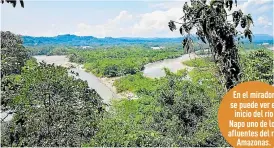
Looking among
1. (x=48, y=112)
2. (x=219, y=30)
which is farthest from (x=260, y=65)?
(x=219, y=30)

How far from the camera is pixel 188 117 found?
14242 mm

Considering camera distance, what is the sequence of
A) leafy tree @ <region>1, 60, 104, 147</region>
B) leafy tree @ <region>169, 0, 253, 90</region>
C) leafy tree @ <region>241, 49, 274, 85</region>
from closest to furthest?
leafy tree @ <region>169, 0, 253, 90</region>, leafy tree @ <region>1, 60, 104, 147</region>, leafy tree @ <region>241, 49, 274, 85</region>

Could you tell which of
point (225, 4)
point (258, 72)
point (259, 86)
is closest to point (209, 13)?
point (225, 4)

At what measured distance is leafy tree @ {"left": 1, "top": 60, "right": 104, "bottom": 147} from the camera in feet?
29.1

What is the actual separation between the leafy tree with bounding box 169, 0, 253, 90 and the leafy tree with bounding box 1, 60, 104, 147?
4.52 metres

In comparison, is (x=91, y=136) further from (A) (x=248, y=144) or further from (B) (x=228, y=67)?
(A) (x=248, y=144)

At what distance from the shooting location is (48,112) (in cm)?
948

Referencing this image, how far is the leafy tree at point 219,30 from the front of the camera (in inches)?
214

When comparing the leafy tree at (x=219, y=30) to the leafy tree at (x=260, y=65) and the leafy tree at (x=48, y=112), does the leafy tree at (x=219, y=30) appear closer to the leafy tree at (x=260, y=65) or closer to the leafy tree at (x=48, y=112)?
the leafy tree at (x=48, y=112)

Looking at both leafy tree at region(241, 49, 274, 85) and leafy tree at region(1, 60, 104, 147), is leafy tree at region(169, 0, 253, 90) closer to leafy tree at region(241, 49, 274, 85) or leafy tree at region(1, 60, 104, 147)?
leafy tree at region(1, 60, 104, 147)

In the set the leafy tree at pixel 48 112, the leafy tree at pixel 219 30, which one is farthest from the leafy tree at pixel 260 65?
the leafy tree at pixel 219 30

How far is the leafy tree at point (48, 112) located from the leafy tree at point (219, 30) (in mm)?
4519

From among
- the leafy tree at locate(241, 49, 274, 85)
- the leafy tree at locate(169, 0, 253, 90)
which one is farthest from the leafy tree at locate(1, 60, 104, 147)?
the leafy tree at locate(241, 49, 274, 85)

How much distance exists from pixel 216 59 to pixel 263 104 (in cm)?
165
